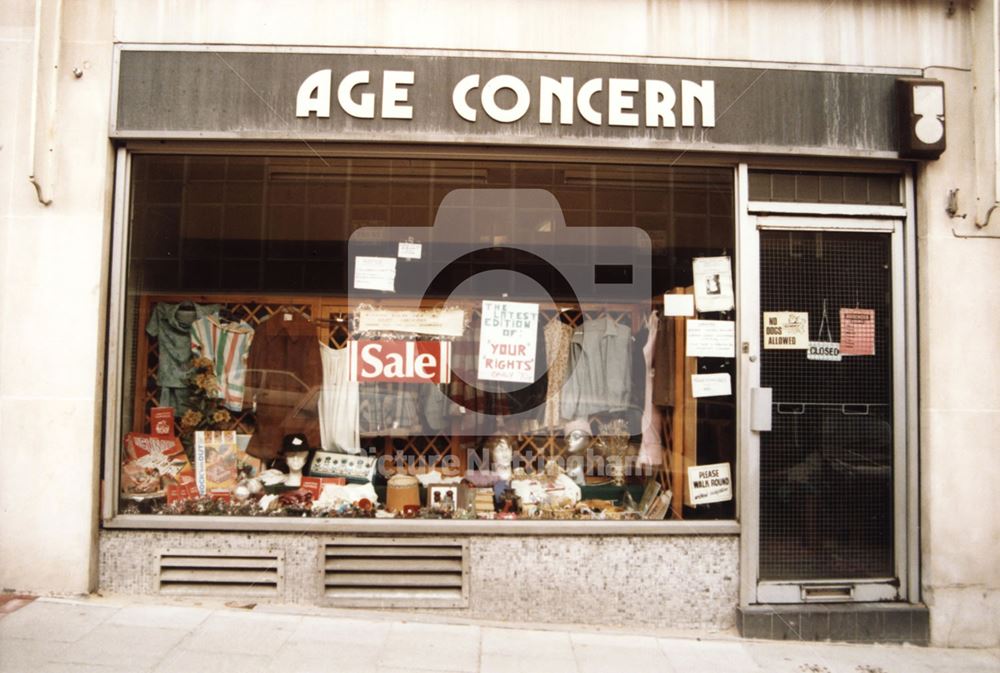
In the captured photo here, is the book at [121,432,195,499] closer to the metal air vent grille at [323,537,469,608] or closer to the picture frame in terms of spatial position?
the metal air vent grille at [323,537,469,608]

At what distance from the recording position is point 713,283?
5223 millimetres

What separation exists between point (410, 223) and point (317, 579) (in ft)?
9.49

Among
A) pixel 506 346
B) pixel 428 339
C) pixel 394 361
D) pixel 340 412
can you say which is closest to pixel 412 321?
pixel 428 339

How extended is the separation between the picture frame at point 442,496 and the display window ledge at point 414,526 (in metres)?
0.42

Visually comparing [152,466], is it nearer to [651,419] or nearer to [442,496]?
[442,496]

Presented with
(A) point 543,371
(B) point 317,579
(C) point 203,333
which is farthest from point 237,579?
(A) point 543,371

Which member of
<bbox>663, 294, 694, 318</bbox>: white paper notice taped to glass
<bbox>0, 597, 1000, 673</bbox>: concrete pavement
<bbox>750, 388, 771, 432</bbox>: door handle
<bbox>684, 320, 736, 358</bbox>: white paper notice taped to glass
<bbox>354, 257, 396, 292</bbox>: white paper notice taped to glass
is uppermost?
<bbox>354, 257, 396, 292</bbox>: white paper notice taped to glass

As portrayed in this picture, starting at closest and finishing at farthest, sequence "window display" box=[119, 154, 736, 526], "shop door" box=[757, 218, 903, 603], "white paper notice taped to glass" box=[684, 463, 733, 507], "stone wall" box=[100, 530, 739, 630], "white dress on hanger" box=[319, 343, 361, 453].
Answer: "stone wall" box=[100, 530, 739, 630] < "shop door" box=[757, 218, 903, 603] < "white paper notice taped to glass" box=[684, 463, 733, 507] < "window display" box=[119, 154, 736, 526] < "white dress on hanger" box=[319, 343, 361, 453]

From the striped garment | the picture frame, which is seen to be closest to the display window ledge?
the picture frame

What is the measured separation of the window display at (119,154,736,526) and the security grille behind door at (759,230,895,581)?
355 millimetres

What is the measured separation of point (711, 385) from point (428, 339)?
7.80 feet

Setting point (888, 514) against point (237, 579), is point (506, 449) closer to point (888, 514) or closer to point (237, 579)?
point (237, 579)

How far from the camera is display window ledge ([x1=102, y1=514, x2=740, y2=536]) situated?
4.86 m

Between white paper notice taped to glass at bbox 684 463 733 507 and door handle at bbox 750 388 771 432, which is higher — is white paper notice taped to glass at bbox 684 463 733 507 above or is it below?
below
